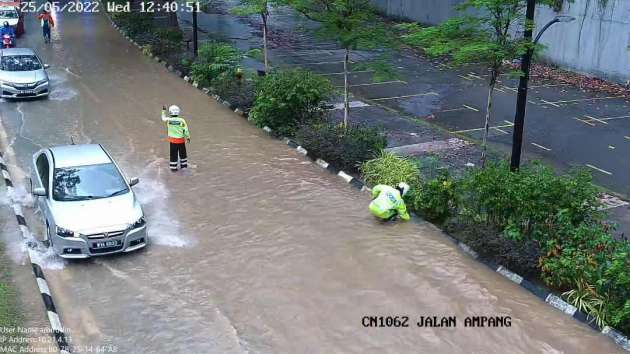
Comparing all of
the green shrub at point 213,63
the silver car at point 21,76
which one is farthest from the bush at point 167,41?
the silver car at point 21,76

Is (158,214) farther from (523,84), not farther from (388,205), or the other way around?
(523,84)

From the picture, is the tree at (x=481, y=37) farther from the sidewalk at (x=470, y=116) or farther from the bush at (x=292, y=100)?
the bush at (x=292, y=100)

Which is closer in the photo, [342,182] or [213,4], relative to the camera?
[342,182]

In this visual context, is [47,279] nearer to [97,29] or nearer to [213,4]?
[97,29]

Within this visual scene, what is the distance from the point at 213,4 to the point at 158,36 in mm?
16859

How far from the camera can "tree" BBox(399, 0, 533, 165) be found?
499 inches

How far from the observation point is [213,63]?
2386 cm

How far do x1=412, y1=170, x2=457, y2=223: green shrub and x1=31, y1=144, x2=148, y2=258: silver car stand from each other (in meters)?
5.18

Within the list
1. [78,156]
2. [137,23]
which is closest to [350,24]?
[78,156]

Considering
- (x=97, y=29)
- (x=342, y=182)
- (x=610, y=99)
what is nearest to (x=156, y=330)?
(x=342, y=182)

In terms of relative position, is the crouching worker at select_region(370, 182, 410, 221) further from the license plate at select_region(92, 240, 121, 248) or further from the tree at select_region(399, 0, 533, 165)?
the license plate at select_region(92, 240, 121, 248)

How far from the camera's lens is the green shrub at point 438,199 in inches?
503

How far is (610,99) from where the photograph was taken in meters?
23.2

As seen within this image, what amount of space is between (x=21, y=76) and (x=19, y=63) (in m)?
0.80
